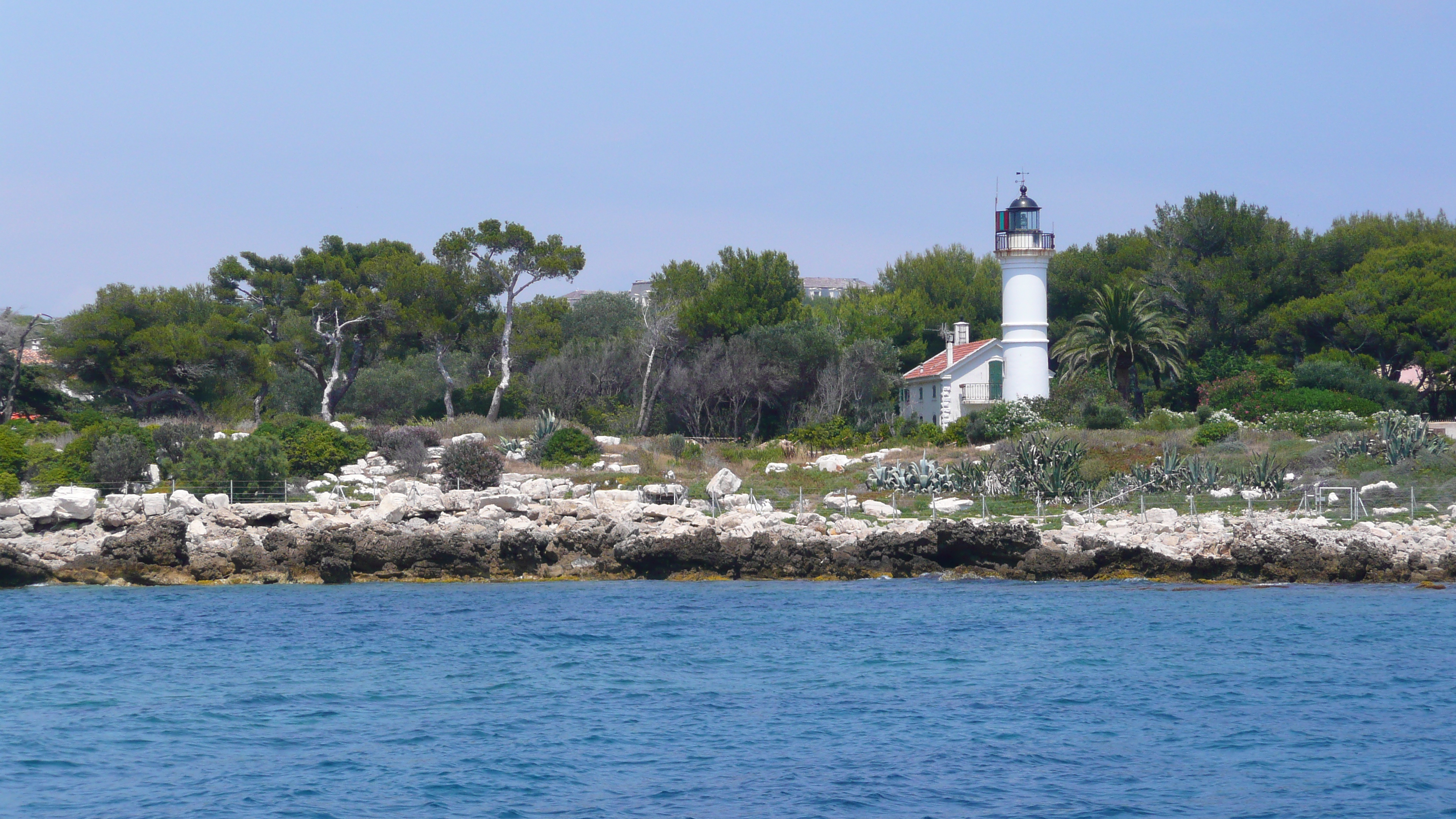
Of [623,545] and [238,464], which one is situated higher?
[238,464]

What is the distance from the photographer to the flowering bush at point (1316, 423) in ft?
110

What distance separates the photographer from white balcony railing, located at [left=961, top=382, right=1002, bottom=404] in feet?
132

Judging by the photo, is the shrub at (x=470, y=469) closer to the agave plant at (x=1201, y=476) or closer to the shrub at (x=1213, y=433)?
the agave plant at (x=1201, y=476)

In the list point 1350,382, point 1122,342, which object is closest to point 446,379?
point 1122,342

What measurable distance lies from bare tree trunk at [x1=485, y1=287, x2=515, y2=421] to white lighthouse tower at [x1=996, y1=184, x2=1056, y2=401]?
1505cm

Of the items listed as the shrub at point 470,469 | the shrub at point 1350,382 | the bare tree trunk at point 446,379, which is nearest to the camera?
the shrub at point 470,469

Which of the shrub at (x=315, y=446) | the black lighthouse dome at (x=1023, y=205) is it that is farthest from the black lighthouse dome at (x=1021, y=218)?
the shrub at (x=315, y=446)

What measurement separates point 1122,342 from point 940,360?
241 inches

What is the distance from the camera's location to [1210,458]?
29781mm

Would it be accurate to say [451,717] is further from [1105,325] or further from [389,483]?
[1105,325]

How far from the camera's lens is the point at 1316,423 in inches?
1336

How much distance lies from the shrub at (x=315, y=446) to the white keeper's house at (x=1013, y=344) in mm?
16999

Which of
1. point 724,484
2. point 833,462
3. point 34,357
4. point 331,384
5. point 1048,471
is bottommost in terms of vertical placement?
point 724,484

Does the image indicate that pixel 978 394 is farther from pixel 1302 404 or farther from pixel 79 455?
pixel 79 455
